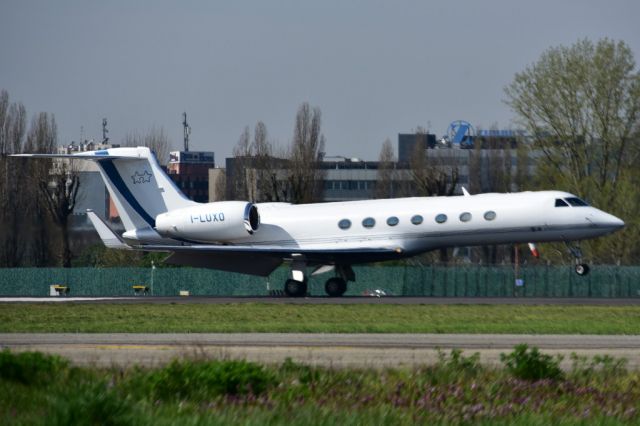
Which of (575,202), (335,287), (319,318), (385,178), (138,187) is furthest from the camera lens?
(385,178)

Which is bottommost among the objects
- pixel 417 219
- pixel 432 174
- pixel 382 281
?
A: pixel 382 281

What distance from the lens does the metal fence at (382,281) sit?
48562 millimetres

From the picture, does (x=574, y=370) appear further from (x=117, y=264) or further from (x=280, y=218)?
Answer: (x=117, y=264)

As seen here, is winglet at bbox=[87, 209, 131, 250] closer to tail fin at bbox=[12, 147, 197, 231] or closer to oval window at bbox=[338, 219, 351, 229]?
tail fin at bbox=[12, 147, 197, 231]

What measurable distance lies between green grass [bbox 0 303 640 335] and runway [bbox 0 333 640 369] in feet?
5.19

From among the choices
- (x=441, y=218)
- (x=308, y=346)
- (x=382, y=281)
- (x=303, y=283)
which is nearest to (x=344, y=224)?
(x=303, y=283)

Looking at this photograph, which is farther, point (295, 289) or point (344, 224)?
point (344, 224)

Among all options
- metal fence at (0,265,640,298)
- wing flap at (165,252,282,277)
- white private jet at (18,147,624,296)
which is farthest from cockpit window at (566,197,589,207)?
wing flap at (165,252,282,277)

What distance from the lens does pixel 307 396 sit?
45.3ft

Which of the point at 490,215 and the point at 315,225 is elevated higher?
the point at 490,215

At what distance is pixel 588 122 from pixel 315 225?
922 inches

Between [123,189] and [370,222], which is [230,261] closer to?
[370,222]

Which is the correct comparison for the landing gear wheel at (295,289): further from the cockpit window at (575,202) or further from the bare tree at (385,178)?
the bare tree at (385,178)

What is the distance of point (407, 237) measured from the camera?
140ft
